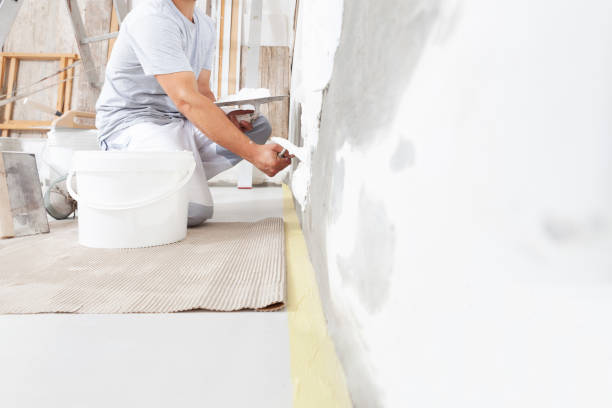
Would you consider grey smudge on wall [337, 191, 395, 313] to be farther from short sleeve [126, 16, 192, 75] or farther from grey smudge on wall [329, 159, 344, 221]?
short sleeve [126, 16, 192, 75]

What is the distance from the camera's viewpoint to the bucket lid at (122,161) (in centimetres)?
133

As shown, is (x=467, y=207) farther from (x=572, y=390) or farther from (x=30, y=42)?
(x=30, y=42)

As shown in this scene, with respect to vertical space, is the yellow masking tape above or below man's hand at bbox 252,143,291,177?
below

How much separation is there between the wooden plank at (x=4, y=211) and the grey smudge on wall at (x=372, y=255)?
154 cm

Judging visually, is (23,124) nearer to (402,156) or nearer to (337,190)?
(337,190)

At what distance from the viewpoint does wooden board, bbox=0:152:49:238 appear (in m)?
1.50

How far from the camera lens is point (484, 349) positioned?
23 cm

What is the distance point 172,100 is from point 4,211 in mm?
761

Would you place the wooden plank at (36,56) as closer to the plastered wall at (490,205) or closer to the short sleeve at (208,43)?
the short sleeve at (208,43)

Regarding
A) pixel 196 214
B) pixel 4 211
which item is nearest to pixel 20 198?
pixel 4 211

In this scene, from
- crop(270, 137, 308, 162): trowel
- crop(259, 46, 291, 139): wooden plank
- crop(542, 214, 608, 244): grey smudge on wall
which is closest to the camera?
crop(542, 214, 608, 244): grey smudge on wall

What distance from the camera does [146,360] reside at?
0.65m

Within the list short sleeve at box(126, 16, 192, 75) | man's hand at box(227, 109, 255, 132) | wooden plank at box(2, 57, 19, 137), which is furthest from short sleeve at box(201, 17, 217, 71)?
wooden plank at box(2, 57, 19, 137)

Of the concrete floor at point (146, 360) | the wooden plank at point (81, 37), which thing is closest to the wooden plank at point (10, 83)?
the wooden plank at point (81, 37)
